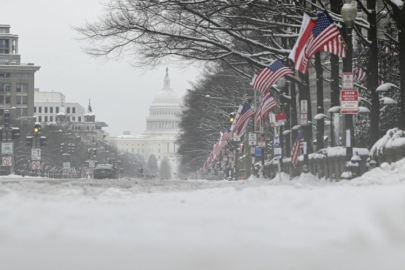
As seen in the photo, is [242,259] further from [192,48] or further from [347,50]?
[192,48]

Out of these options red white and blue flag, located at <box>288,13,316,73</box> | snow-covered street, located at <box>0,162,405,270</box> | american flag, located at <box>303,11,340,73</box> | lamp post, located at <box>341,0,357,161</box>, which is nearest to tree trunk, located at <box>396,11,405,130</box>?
lamp post, located at <box>341,0,357,161</box>

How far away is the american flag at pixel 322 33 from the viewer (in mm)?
27062

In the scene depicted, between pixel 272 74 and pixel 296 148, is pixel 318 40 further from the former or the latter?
pixel 296 148

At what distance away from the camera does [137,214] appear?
316 inches

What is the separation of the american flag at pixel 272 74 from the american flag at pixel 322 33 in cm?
624

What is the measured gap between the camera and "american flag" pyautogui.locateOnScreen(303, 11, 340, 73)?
27.1m

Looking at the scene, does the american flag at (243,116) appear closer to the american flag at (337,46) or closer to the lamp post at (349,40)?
the american flag at (337,46)

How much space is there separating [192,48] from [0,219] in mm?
31833

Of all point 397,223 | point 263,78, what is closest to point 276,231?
point 397,223

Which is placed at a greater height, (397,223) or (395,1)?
(395,1)

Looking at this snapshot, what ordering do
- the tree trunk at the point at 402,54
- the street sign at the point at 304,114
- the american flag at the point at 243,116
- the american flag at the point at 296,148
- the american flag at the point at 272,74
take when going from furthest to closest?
the american flag at the point at 243,116, the american flag at the point at 296,148, the street sign at the point at 304,114, the american flag at the point at 272,74, the tree trunk at the point at 402,54

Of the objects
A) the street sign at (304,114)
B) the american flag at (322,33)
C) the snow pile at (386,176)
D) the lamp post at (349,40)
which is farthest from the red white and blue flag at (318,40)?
the snow pile at (386,176)

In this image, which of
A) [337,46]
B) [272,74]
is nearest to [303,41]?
[337,46]

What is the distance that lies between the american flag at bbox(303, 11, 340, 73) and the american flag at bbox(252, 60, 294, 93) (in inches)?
246
